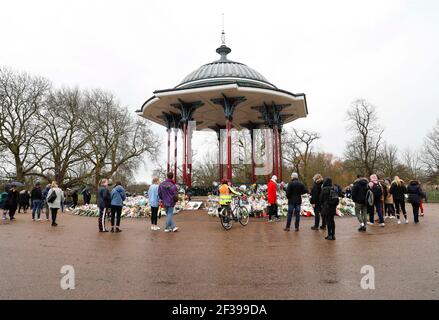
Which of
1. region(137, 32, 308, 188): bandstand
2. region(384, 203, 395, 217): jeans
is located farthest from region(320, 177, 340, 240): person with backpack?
region(137, 32, 308, 188): bandstand

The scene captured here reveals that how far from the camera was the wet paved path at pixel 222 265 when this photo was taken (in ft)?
13.2

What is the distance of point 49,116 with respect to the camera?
32.8 metres

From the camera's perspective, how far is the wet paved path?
403 centimetres

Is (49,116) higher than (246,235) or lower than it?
higher

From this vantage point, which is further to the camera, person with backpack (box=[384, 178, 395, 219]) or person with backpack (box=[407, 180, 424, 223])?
person with backpack (box=[384, 178, 395, 219])

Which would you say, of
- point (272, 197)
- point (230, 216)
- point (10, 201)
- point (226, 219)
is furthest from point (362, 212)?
point (10, 201)

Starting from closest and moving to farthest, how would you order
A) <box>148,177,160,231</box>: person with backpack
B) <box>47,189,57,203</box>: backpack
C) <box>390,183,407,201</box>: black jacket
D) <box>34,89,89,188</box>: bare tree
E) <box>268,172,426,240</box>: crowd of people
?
<box>268,172,426,240</box>: crowd of people
<box>148,177,160,231</box>: person with backpack
<box>390,183,407,201</box>: black jacket
<box>47,189,57,203</box>: backpack
<box>34,89,89,188</box>: bare tree

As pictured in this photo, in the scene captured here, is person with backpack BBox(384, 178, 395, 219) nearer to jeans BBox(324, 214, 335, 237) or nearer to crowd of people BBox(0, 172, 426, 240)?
crowd of people BBox(0, 172, 426, 240)

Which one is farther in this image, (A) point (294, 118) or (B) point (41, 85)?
(B) point (41, 85)

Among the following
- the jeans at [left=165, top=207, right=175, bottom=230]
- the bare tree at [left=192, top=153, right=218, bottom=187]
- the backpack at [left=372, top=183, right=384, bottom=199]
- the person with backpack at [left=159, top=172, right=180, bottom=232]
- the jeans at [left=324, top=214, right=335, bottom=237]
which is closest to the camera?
the jeans at [left=324, top=214, right=335, bottom=237]

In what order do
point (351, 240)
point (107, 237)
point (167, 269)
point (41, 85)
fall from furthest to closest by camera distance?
point (41, 85)
point (107, 237)
point (351, 240)
point (167, 269)
